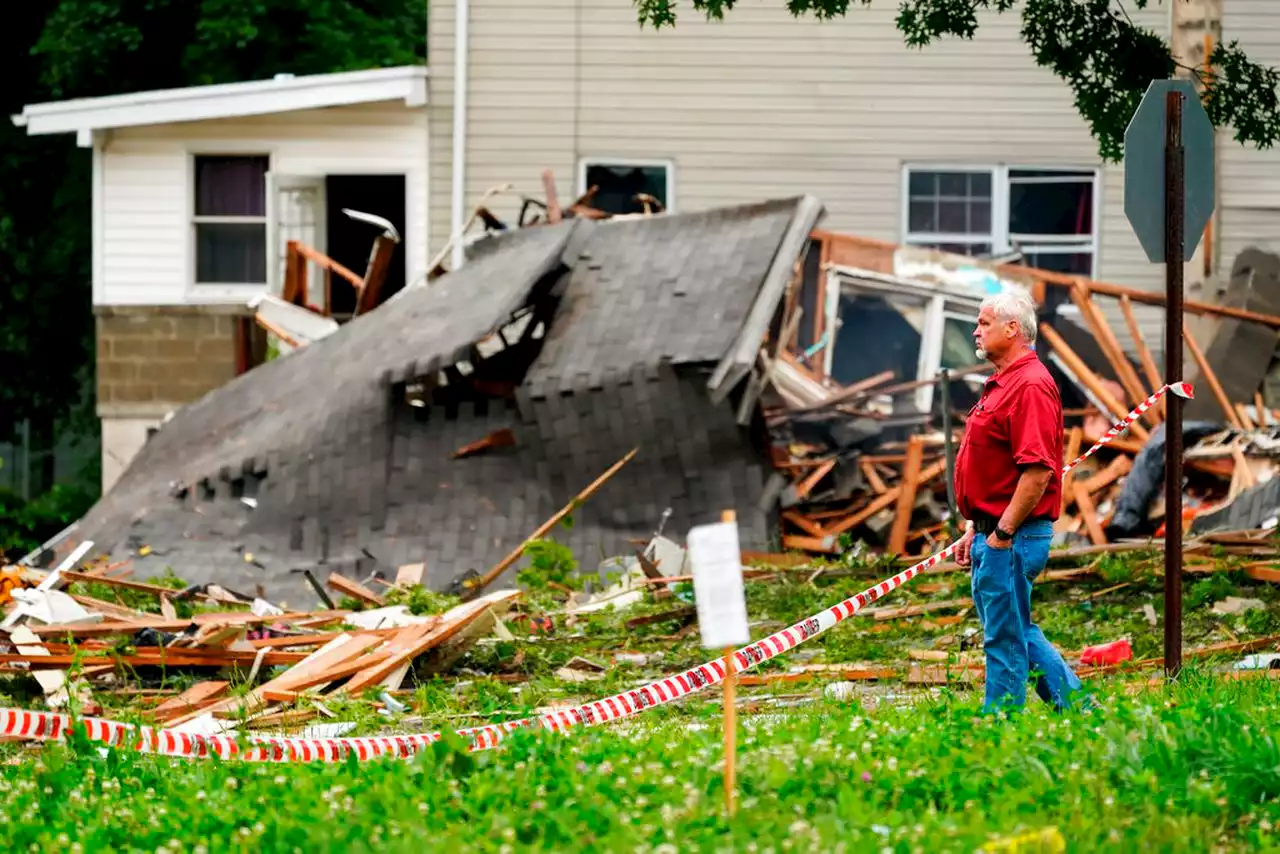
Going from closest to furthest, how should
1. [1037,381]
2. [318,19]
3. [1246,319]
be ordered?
[1037,381]
[1246,319]
[318,19]

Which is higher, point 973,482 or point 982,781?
point 973,482

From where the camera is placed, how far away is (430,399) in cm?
1570

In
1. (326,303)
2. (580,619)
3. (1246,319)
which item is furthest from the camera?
(326,303)

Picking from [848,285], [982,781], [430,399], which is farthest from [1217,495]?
[982,781]

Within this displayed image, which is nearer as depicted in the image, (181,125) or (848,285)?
(848,285)

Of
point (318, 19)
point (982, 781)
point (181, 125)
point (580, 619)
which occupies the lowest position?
point (580, 619)

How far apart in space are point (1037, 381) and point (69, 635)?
579 centimetres

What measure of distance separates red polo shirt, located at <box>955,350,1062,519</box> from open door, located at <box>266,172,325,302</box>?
15.1 m

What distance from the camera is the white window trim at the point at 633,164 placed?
75.2 feet

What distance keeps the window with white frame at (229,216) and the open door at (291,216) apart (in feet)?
2.11

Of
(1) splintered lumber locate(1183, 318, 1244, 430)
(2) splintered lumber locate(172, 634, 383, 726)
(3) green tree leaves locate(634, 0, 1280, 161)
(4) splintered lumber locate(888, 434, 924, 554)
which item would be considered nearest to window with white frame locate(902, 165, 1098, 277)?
(1) splintered lumber locate(1183, 318, 1244, 430)

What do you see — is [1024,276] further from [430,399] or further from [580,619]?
[580,619]

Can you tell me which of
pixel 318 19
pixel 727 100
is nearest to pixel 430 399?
pixel 727 100

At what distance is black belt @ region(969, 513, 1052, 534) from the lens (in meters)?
7.41
